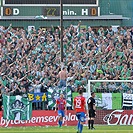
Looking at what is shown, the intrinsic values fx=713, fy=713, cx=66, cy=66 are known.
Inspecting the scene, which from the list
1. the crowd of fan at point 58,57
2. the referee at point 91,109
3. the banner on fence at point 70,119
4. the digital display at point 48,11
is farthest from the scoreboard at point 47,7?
the referee at point 91,109

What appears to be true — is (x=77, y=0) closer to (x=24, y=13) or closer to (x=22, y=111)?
(x=24, y=13)

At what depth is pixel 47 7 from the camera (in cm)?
3388

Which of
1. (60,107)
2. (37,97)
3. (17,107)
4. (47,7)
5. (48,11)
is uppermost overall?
(47,7)

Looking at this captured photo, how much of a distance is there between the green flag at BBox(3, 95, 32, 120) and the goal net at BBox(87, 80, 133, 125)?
2.87m

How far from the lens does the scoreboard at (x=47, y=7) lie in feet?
111

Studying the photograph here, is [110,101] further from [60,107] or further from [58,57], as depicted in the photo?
[58,57]

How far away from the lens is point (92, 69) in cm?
3316

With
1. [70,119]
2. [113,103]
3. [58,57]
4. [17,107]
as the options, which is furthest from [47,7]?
[113,103]

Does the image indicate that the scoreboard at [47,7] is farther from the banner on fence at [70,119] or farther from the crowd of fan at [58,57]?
the banner on fence at [70,119]

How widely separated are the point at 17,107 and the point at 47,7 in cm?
554

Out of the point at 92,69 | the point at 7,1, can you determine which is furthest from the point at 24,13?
the point at 92,69

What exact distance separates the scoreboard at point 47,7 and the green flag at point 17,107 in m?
5.13

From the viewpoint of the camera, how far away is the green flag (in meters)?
30.9

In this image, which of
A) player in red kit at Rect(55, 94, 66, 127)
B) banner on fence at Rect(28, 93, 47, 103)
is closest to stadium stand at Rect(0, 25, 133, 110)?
banner on fence at Rect(28, 93, 47, 103)
